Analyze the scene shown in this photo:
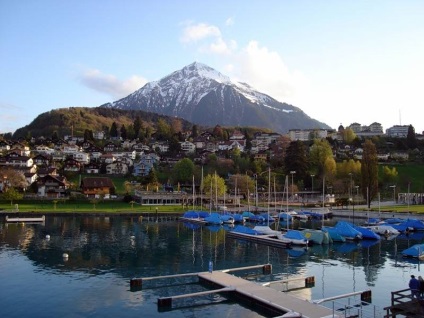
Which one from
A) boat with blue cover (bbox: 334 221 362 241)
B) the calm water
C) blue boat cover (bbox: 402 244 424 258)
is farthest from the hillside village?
blue boat cover (bbox: 402 244 424 258)

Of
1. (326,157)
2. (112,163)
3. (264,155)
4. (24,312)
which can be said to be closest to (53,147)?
(112,163)

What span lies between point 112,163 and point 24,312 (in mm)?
121240

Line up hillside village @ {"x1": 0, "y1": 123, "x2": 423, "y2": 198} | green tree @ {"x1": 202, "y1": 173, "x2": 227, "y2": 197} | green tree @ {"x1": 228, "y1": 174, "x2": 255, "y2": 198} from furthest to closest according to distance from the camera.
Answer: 1. green tree @ {"x1": 228, "y1": 174, "x2": 255, "y2": 198}
2. hillside village @ {"x1": 0, "y1": 123, "x2": 423, "y2": 198}
3. green tree @ {"x1": 202, "y1": 173, "x2": 227, "y2": 197}

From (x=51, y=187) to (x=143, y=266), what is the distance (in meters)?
76.7

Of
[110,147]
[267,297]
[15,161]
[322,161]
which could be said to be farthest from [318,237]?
[110,147]

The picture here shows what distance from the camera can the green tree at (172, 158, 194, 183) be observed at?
128m

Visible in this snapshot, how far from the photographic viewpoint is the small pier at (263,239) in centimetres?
5288

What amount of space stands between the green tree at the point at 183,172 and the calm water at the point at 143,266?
6101 centimetres

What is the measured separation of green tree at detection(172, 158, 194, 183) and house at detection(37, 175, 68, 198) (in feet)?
108

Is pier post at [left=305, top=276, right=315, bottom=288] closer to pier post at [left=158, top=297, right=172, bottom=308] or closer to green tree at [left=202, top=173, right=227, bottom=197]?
pier post at [left=158, top=297, right=172, bottom=308]

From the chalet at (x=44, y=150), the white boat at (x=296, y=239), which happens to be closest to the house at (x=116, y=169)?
the chalet at (x=44, y=150)

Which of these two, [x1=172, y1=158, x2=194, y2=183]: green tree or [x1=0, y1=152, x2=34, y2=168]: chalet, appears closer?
[x1=172, y1=158, x2=194, y2=183]: green tree

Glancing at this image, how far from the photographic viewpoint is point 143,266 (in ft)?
132

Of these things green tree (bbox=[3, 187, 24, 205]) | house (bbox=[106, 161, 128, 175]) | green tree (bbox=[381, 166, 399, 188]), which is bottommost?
green tree (bbox=[3, 187, 24, 205])
